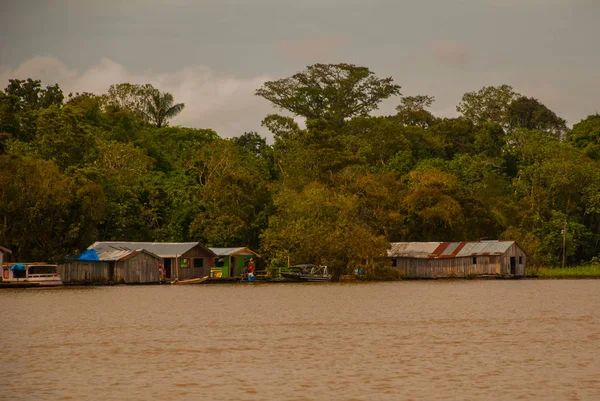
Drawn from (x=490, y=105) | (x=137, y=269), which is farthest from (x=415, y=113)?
(x=137, y=269)

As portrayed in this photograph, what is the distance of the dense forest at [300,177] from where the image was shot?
3120 inches

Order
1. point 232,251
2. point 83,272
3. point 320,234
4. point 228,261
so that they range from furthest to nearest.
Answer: point 228,261 < point 232,251 < point 320,234 < point 83,272

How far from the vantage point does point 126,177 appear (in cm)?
9062

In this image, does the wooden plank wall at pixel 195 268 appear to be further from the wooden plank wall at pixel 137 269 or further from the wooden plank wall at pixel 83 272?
the wooden plank wall at pixel 83 272

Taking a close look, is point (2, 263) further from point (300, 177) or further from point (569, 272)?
point (569, 272)

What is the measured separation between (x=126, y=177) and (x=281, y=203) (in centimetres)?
1704

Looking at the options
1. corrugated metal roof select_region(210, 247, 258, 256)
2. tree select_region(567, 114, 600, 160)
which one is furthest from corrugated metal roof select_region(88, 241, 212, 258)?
tree select_region(567, 114, 600, 160)

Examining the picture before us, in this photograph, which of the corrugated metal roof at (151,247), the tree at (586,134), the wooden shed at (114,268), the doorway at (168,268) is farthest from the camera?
the tree at (586,134)

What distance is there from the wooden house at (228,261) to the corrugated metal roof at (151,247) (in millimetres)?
2635

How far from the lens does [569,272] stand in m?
92.8

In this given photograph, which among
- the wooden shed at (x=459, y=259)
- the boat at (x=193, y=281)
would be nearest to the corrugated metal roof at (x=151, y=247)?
the boat at (x=193, y=281)

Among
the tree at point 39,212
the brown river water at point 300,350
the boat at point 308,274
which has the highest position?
the tree at point 39,212

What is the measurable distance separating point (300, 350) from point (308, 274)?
53.3m

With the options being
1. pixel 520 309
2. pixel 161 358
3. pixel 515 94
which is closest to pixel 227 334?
pixel 161 358
